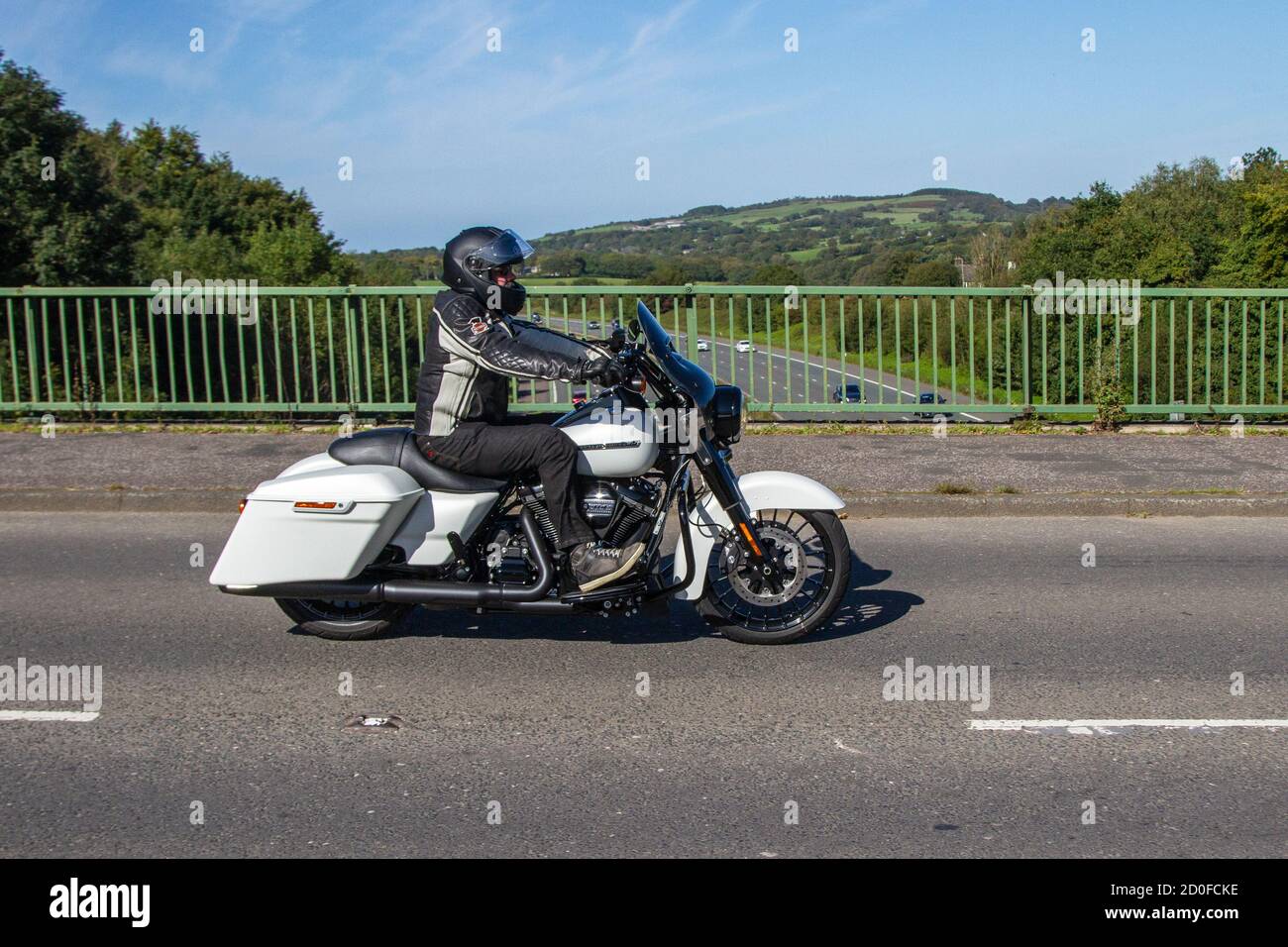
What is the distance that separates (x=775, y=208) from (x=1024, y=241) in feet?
72.5

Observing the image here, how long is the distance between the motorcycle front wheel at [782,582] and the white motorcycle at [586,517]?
0.01m

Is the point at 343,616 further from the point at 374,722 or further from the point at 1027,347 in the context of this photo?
the point at 1027,347

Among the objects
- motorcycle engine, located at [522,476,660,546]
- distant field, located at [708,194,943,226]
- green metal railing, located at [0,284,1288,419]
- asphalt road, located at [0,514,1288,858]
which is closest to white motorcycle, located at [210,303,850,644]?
motorcycle engine, located at [522,476,660,546]

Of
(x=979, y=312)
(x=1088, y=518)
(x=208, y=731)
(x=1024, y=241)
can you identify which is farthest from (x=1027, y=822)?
(x=1024, y=241)

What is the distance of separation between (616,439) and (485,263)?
104cm

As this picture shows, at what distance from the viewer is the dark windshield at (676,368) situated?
6.00 metres

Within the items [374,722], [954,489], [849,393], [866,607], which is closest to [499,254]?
[374,722]

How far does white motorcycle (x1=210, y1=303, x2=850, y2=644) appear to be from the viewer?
19.8ft

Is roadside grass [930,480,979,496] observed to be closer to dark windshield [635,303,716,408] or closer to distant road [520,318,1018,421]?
distant road [520,318,1018,421]

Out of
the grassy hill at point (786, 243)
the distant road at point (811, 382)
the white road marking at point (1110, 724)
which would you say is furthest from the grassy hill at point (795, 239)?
the white road marking at point (1110, 724)

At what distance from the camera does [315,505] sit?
6.10 meters

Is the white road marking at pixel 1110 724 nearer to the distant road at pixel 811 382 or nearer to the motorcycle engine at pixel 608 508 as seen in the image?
the motorcycle engine at pixel 608 508

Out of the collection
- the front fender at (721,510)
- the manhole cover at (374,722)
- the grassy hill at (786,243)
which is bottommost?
the manhole cover at (374,722)

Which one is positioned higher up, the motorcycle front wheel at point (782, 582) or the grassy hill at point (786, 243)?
the grassy hill at point (786, 243)
